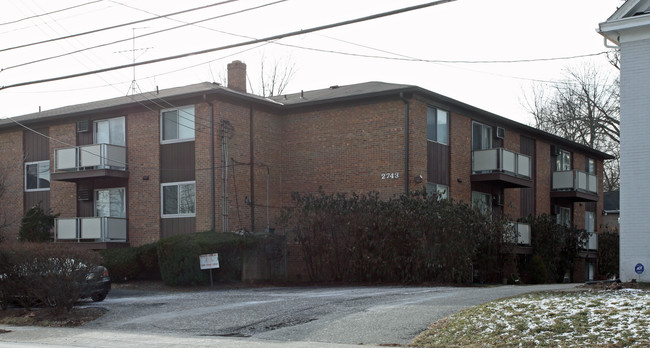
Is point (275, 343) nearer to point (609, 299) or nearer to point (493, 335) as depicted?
point (493, 335)

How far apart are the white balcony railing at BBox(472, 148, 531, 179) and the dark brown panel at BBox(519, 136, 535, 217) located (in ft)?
9.93

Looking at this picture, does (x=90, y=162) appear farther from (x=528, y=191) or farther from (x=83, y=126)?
(x=528, y=191)

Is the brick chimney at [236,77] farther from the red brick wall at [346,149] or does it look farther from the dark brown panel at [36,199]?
the dark brown panel at [36,199]

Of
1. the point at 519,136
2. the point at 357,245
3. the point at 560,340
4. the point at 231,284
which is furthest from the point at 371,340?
the point at 519,136

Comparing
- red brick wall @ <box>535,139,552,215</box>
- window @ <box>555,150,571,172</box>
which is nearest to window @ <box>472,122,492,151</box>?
red brick wall @ <box>535,139,552,215</box>

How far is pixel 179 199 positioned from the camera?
26109mm

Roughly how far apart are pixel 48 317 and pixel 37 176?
16126 mm

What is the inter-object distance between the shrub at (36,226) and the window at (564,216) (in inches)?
875

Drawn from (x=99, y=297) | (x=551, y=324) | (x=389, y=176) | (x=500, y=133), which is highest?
(x=500, y=133)

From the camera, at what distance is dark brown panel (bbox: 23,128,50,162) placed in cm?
2973

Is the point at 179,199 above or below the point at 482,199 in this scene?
above

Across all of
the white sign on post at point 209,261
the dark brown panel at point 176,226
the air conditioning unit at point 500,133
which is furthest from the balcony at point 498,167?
the white sign on post at point 209,261

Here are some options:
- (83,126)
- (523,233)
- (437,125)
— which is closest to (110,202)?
(83,126)

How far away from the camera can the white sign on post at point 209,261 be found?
21.7 m
